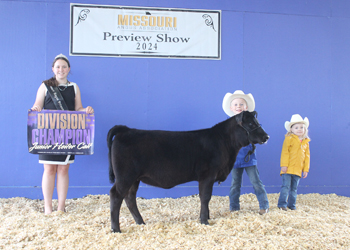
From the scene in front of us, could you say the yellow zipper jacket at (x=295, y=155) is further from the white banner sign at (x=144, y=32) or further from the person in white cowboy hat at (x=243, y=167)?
the white banner sign at (x=144, y=32)

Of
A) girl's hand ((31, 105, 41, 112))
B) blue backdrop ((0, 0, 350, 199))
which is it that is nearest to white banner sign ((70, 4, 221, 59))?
blue backdrop ((0, 0, 350, 199))

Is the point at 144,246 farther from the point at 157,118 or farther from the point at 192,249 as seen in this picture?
the point at 157,118

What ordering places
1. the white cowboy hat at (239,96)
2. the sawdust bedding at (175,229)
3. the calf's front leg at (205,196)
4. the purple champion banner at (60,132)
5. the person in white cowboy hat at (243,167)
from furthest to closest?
the white cowboy hat at (239,96) < the person in white cowboy hat at (243,167) < the purple champion banner at (60,132) < the calf's front leg at (205,196) < the sawdust bedding at (175,229)

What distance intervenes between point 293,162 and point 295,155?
0.09 metres

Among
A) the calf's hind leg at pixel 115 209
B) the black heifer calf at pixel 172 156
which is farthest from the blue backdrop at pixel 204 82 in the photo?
the calf's hind leg at pixel 115 209

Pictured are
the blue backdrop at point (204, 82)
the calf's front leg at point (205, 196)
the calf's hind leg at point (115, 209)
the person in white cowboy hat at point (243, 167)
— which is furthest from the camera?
the blue backdrop at point (204, 82)

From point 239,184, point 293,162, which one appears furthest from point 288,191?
point 239,184

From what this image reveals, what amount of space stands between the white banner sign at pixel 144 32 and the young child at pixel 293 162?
1.67m

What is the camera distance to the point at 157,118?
167 inches

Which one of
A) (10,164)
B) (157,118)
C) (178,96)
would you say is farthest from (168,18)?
(10,164)

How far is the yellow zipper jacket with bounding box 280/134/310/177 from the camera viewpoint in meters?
3.46

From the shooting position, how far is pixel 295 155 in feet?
11.4

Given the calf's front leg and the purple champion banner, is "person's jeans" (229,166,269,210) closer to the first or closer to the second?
the calf's front leg

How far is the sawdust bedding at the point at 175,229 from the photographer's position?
7.36ft
